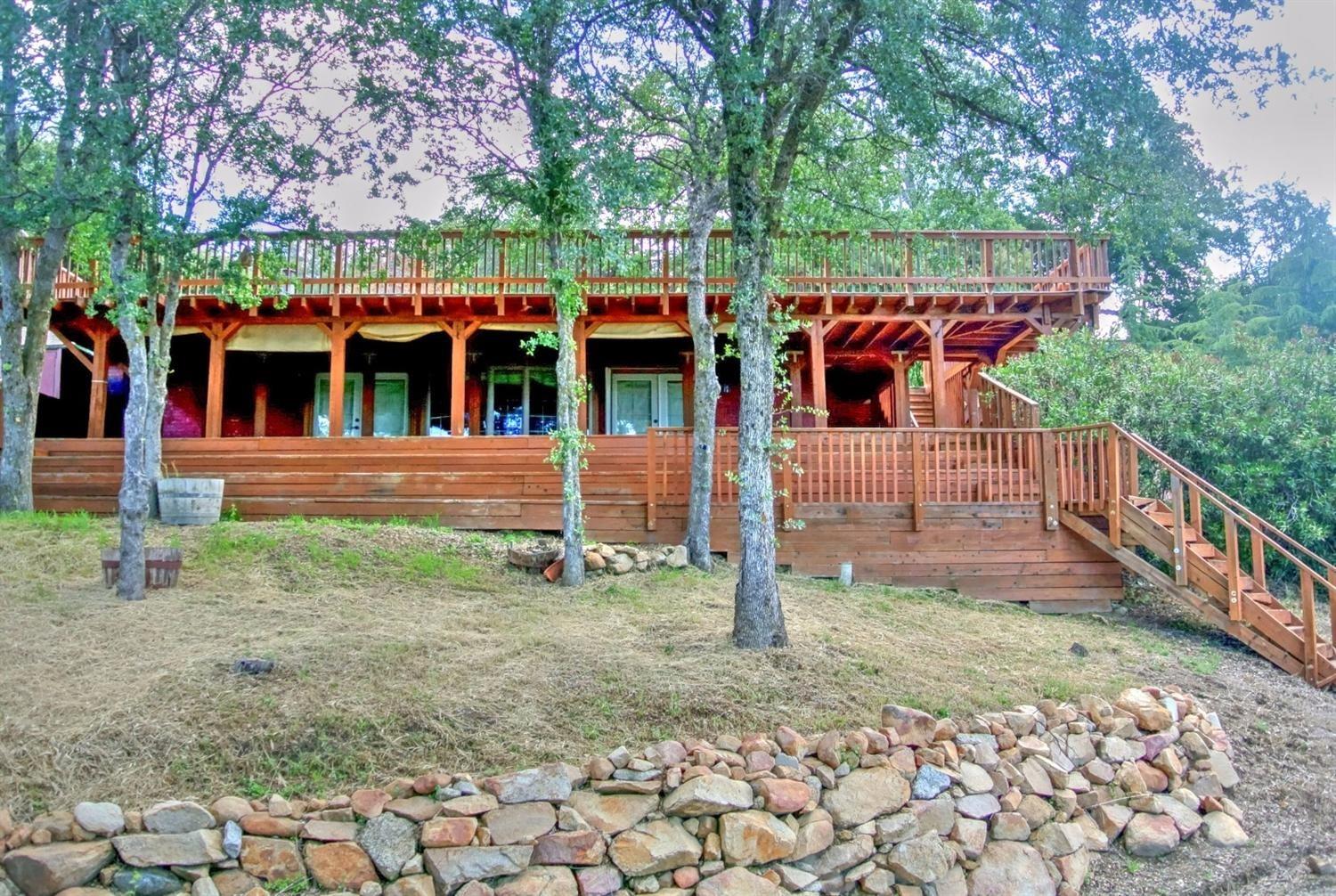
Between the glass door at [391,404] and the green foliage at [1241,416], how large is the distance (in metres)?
10.6

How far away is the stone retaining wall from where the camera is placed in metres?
3.45

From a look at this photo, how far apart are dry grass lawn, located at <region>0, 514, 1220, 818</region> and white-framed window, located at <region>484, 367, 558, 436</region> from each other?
684 centimetres

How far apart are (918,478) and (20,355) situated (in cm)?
1073

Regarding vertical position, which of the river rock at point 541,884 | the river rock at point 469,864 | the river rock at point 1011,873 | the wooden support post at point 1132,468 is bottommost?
the river rock at point 1011,873

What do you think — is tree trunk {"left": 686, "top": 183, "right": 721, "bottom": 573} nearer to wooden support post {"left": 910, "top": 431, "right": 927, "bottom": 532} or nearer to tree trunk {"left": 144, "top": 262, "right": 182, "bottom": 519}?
wooden support post {"left": 910, "top": 431, "right": 927, "bottom": 532}

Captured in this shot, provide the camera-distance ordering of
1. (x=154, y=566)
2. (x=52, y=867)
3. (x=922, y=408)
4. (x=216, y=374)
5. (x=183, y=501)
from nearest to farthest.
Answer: (x=52, y=867), (x=154, y=566), (x=183, y=501), (x=216, y=374), (x=922, y=408)

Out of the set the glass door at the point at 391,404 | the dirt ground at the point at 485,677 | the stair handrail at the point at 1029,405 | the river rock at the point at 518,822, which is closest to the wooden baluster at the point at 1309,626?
the dirt ground at the point at 485,677

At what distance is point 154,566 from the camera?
6344mm

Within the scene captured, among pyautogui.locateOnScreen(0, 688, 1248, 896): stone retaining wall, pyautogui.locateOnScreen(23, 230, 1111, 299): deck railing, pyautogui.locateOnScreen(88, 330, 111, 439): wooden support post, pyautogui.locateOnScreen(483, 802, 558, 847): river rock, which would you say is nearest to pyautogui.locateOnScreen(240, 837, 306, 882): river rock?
pyautogui.locateOnScreen(0, 688, 1248, 896): stone retaining wall

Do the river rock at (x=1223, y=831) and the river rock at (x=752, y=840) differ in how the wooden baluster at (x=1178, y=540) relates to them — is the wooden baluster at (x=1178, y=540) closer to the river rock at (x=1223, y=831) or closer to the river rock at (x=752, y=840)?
the river rock at (x=1223, y=831)

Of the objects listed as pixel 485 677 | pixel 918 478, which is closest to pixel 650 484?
pixel 918 478

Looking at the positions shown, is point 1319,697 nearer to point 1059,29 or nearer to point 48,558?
point 1059,29

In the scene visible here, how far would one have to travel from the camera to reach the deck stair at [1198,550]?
253 inches

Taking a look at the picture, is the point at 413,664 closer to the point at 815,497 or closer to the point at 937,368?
the point at 815,497
